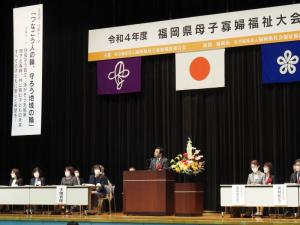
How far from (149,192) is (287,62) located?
385cm

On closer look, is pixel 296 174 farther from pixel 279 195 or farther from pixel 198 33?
pixel 198 33

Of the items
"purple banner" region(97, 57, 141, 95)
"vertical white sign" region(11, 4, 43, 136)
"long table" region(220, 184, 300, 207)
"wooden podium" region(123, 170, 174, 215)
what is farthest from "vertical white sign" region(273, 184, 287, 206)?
"vertical white sign" region(11, 4, 43, 136)

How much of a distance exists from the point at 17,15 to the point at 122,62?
2.52 meters

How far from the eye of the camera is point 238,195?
1029 cm

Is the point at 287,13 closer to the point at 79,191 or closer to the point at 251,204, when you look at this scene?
the point at 251,204

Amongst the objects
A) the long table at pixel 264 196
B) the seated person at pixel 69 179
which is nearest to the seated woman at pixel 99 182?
the seated person at pixel 69 179

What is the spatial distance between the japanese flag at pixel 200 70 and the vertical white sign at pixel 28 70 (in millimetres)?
2998

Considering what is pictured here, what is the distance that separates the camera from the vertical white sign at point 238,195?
33.6 ft

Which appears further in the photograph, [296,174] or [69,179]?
[69,179]

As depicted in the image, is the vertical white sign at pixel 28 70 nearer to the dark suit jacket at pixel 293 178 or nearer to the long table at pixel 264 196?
the long table at pixel 264 196

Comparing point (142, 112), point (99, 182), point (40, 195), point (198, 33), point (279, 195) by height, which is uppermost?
point (198, 33)

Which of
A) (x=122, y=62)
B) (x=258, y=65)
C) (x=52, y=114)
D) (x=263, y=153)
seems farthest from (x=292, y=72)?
(x=52, y=114)

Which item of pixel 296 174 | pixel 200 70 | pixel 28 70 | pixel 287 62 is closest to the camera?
pixel 296 174

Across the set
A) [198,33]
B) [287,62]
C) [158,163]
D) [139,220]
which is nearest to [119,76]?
[198,33]
